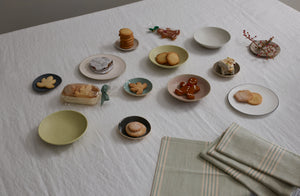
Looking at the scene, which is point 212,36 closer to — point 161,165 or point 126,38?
point 126,38

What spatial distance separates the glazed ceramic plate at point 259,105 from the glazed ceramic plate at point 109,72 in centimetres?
54

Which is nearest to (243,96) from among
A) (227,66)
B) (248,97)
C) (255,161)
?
(248,97)

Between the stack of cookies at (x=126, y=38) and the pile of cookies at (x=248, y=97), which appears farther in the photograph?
the stack of cookies at (x=126, y=38)

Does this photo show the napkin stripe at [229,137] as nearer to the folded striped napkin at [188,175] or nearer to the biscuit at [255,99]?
the folded striped napkin at [188,175]

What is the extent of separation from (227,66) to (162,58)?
1.05ft

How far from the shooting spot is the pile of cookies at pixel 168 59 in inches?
54.1

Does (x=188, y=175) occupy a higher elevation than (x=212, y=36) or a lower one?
lower

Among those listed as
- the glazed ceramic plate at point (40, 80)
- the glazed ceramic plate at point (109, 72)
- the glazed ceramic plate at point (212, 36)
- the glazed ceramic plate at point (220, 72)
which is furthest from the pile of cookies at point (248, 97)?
the glazed ceramic plate at point (40, 80)

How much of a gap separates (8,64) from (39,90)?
31 centimetres

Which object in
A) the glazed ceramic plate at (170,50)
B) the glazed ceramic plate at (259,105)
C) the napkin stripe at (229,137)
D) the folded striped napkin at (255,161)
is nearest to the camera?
the folded striped napkin at (255,161)

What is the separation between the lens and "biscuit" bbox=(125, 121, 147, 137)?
1051 millimetres

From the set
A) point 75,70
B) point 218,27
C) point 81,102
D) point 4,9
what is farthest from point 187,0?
point 4,9

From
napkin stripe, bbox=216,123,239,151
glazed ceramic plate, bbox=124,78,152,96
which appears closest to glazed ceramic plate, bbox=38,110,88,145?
glazed ceramic plate, bbox=124,78,152,96

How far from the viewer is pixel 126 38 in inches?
57.9
